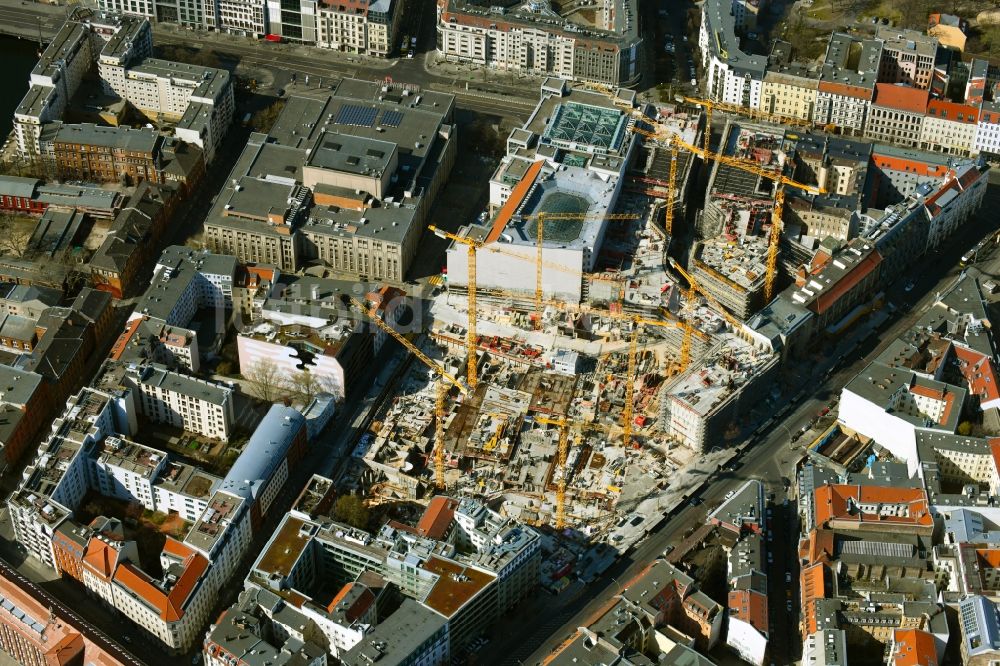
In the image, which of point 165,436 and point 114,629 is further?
point 165,436

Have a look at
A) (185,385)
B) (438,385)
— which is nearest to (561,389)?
(438,385)

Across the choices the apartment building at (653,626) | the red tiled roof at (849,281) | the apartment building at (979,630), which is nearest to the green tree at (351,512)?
the apartment building at (653,626)

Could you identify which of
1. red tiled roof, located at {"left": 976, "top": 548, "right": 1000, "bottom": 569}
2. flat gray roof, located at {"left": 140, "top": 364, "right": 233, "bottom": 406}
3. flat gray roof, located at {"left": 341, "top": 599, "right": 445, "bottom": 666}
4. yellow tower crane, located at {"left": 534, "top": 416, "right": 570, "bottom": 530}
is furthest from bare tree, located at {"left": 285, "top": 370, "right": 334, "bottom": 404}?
red tiled roof, located at {"left": 976, "top": 548, "right": 1000, "bottom": 569}

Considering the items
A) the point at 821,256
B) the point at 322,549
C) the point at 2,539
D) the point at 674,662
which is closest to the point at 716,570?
the point at 674,662

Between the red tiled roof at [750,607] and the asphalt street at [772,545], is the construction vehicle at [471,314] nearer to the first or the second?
the asphalt street at [772,545]

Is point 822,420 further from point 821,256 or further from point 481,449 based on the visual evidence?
point 481,449

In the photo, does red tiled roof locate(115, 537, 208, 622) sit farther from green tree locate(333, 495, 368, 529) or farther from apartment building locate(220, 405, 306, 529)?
green tree locate(333, 495, 368, 529)
